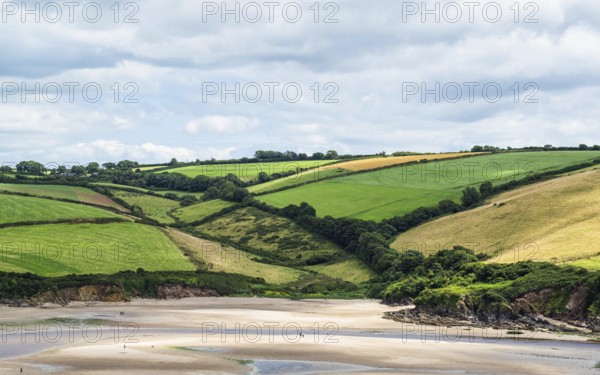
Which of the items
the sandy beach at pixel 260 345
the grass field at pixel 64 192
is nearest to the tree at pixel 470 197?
the grass field at pixel 64 192

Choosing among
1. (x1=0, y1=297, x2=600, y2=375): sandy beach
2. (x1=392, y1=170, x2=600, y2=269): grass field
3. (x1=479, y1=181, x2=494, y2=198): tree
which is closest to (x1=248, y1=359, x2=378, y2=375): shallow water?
(x1=0, y1=297, x2=600, y2=375): sandy beach

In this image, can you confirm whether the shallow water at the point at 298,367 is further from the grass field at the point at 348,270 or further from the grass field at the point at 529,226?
the grass field at the point at 348,270

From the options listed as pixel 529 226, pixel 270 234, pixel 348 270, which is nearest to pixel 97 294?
pixel 348 270

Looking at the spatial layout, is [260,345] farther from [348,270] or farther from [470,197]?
[470,197]

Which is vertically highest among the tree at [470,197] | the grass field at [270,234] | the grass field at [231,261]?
the tree at [470,197]

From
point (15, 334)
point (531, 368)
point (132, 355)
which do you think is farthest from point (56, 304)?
point (531, 368)
